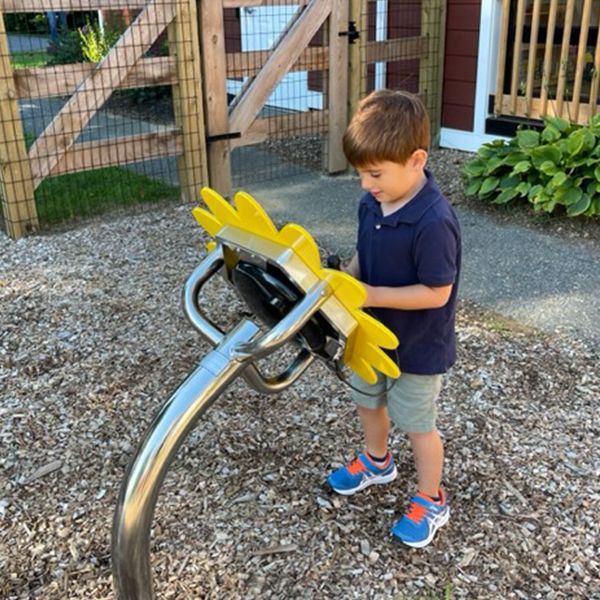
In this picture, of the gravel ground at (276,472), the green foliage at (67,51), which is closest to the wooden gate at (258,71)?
the gravel ground at (276,472)

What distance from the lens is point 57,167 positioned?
495 centimetres

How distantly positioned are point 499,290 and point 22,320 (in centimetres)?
251

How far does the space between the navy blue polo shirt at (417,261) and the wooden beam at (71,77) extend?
3.33 metres

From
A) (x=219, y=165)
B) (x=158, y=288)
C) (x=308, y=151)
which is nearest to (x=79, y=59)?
(x=308, y=151)

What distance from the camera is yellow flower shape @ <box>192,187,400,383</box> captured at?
58.2 inches

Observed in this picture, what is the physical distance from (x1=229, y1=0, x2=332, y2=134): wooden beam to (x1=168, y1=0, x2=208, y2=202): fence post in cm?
34

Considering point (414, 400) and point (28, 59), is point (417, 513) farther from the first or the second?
point (28, 59)

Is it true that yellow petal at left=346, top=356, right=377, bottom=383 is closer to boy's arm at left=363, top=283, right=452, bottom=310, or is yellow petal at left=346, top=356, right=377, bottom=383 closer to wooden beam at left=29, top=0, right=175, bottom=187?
boy's arm at left=363, top=283, right=452, bottom=310

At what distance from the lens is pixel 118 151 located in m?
5.19

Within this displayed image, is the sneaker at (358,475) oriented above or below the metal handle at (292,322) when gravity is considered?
below

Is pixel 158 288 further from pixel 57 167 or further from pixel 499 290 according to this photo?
pixel 499 290

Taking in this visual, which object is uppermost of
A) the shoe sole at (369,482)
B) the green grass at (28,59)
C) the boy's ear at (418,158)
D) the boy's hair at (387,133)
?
the boy's hair at (387,133)

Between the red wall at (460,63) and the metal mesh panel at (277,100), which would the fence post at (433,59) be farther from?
the metal mesh panel at (277,100)

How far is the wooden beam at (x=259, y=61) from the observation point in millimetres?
5684
